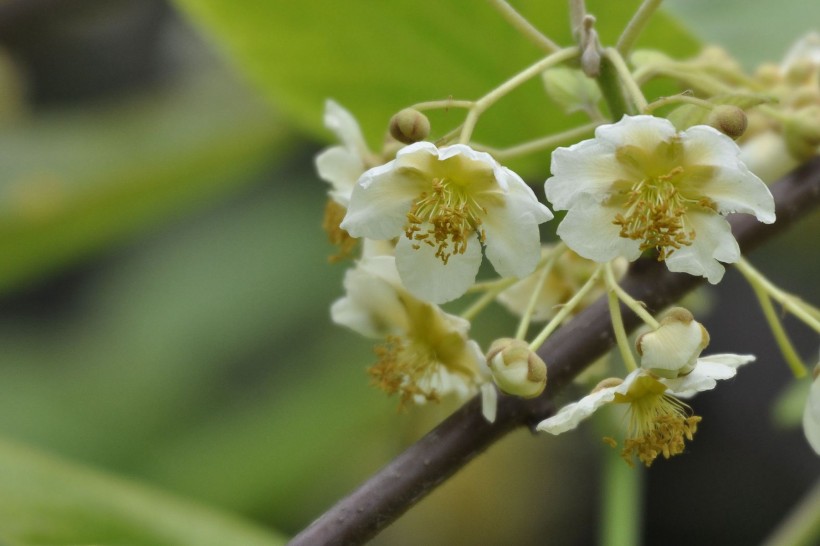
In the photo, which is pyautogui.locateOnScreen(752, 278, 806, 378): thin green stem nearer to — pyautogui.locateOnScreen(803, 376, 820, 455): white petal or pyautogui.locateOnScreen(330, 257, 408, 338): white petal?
pyautogui.locateOnScreen(803, 376, 820, 455): white petal

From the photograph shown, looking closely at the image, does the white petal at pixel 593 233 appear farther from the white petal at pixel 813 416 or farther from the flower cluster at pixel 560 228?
the white petal at pixel 813 416

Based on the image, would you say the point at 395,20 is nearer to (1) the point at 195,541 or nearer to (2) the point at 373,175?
(2) the point at 373,175

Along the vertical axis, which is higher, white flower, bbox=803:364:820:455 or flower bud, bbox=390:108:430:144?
flower bud, bbox=390:108:430:144

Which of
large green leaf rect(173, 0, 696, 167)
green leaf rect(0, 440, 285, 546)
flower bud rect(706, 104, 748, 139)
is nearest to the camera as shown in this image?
flower bud rect(706, 104, 748, 139)

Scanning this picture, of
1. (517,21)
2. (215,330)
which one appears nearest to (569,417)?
(517,21)

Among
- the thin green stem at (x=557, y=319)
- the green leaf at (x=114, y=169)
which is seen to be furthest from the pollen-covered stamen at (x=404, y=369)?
the green leaf at (x=114, y=169)

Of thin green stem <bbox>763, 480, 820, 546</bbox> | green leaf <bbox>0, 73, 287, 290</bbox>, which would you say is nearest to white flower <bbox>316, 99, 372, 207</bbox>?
thin green stem <bbox>763, 480, 820, 546</bbox>

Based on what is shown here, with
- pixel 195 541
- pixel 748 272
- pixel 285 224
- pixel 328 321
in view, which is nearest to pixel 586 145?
pixel 748 272

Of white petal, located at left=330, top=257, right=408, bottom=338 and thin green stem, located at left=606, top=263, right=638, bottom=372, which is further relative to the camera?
white petal, located at left=330, top=257, right=408, bottom=338
